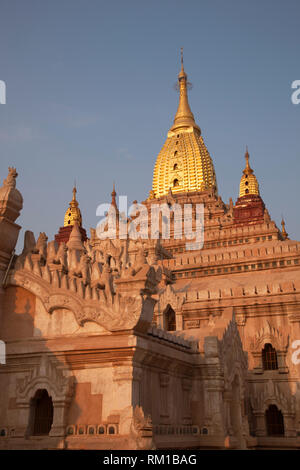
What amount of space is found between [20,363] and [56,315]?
6.08ft

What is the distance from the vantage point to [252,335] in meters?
29.8

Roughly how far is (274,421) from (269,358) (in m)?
3.33

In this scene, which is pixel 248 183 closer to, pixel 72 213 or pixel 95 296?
pixel 72 213

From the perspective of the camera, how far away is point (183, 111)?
79750 mm

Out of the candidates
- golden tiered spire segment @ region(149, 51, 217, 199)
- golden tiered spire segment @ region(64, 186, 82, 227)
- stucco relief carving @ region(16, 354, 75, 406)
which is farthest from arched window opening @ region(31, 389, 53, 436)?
golden tiered spire segment @ region(64, 186, 82, 227)

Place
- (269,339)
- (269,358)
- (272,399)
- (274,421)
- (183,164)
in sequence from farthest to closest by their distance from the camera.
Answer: (183,164) → (269,358) → (269,339) → (274,421) → (272,399)

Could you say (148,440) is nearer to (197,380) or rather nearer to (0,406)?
(0,406)

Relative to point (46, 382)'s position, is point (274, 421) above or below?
above

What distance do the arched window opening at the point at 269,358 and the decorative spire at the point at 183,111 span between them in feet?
172

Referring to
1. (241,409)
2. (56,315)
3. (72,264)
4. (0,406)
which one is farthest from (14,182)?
(241,409)

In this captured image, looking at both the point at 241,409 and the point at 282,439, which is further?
the point at 282,439

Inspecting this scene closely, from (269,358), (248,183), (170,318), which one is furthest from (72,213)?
(269,358)
